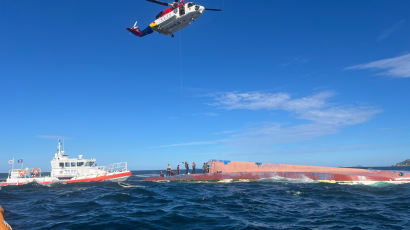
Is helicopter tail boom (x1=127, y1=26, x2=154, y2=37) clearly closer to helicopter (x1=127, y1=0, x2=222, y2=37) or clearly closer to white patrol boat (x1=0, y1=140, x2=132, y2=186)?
helicopter (x1=127, y1=0, x2=222, y2=37)

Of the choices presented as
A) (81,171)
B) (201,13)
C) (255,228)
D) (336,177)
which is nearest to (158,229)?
(255,228)

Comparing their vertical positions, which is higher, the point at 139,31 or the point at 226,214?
the point at 139,31

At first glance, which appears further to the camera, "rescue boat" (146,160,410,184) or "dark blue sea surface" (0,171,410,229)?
"rescue boat" (146,160,410,184)

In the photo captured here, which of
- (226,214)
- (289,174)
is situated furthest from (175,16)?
(289,174)

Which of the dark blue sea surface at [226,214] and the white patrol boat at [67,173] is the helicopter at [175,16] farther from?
the white patrol boat at [67,173]

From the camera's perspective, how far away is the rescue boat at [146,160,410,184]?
2834 centimetres

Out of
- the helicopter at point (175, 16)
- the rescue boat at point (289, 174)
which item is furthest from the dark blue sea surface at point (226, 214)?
the helicopter at point (175, 16)

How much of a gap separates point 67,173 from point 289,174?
34.7m

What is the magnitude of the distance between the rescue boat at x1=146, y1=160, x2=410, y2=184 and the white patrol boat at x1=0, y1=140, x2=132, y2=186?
8.64 metres

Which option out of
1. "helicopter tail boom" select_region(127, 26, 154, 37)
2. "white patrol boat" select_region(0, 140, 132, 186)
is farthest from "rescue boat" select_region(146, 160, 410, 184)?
"helicopter tail boom" select_region(127, 26, 154, 37)

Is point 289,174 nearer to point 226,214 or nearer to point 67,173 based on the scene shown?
point 226,214

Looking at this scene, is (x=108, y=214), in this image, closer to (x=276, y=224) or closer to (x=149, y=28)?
(x=276, y=224)

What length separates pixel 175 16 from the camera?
2097 cm

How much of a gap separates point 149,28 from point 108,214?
1798 cm
